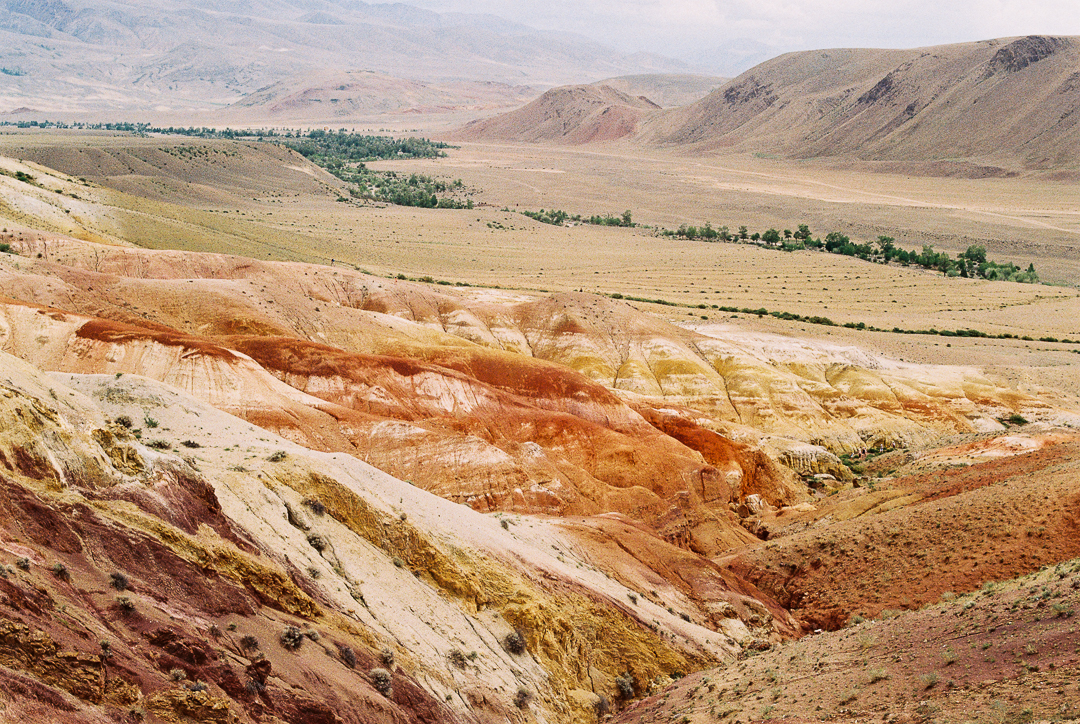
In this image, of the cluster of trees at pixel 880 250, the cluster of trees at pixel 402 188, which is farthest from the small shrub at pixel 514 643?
the cluster of trees at pixel 402 188

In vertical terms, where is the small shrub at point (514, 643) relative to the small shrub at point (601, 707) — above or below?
above

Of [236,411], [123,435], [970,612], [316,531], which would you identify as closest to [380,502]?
[316,531]

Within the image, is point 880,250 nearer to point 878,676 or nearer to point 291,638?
point 878,676

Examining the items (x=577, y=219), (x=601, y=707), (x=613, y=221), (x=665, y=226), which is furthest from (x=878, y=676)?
(x=577, y=219)

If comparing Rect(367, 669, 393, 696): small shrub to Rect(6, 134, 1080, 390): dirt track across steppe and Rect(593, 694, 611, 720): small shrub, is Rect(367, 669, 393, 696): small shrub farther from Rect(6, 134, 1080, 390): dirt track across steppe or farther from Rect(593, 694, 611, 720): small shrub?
Rect(6, 134, 1080, 390): dirt track across steppe

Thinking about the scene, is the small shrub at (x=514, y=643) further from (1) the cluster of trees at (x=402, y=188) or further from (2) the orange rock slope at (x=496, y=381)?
(1) the cluster of trees at (x=402, y=188)

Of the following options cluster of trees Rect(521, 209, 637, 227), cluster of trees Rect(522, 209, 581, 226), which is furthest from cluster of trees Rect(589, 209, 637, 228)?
cluster of trees Rect(522, 209, 581, 226)
